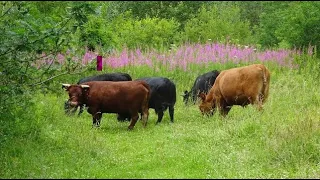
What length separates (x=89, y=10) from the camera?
754 cm

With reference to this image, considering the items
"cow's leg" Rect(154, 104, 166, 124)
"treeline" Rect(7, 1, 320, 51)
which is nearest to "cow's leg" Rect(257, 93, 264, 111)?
"cow's leg" Rect(154, 104, 166, 124)

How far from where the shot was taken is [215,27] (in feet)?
104

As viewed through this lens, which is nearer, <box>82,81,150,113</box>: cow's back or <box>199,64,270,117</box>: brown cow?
<box>82,81,150,113</box>: cow's back

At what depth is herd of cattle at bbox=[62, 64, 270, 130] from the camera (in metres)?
12.5

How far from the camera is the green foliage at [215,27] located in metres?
31.4

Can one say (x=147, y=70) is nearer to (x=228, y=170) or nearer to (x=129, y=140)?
(x=129, y=140)

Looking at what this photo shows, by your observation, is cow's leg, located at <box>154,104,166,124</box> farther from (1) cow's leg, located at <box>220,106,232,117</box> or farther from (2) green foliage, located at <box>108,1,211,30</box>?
(2) green foliage, located at <box>108,1,211,30</box>

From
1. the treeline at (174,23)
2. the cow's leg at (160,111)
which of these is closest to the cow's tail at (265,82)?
the cow's leg at (160,111)

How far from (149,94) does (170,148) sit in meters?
3.34

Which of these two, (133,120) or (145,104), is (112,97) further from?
(145,104)

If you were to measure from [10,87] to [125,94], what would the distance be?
5.02 m

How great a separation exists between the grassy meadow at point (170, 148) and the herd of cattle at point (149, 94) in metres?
0.39

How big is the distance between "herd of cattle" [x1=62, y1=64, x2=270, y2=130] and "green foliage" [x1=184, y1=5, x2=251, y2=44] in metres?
A: 16.3

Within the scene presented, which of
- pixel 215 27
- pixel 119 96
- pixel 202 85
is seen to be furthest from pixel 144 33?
pixel 119 96
